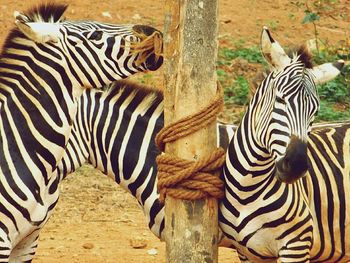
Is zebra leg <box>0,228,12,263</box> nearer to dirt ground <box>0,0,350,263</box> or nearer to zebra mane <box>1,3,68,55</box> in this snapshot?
zebra mane <box>1,3,68,55</box>

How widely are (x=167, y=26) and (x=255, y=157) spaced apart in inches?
43.8

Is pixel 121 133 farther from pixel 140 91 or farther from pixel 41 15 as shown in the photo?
pixel 41 15

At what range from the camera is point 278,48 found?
609cm

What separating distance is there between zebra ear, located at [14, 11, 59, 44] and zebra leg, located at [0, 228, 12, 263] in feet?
4.00

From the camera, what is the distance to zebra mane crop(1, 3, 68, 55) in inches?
263

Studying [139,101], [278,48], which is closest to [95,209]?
[139,101]

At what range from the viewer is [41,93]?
21.7 feet

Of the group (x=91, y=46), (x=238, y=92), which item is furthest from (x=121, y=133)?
(x=238, y=92)

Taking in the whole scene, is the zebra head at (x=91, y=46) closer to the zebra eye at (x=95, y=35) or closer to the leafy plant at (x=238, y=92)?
the zebra eye at (x=95, y=35)

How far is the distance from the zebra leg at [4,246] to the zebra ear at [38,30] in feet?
4.00

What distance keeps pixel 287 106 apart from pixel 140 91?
5.72ft

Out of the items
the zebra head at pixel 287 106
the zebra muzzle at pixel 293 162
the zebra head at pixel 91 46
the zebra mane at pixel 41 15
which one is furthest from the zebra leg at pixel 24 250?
the zebra muzzle at pixel 293 162

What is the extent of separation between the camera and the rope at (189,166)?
5.50 meters

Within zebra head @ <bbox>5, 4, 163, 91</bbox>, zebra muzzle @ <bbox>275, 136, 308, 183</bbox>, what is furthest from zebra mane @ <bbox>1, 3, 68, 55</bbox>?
zebra muzzle @ <bbox>275, 136, 308, 183</bbox>
